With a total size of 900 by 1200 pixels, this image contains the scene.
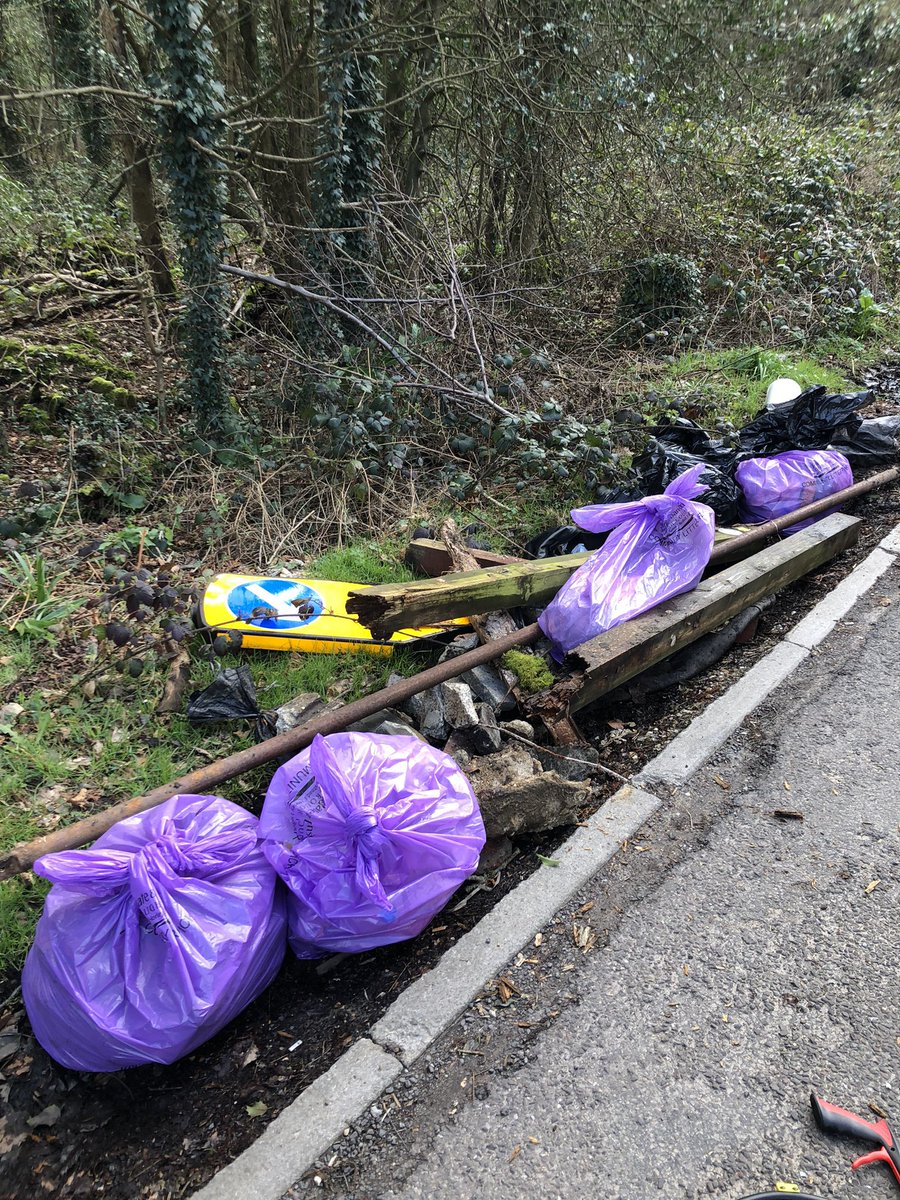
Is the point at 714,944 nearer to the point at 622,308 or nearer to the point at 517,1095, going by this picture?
the point at 517,1095

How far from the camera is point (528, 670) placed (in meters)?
2.93

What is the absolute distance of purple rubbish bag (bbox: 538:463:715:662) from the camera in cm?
309

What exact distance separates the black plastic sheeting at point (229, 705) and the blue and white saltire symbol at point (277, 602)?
13.4 inches

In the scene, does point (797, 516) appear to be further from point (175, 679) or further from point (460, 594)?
point (175, 679)

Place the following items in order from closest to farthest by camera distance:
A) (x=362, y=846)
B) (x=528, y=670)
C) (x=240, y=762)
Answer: (x=362, y=846)
(x=240, y=762)
(x=528, y=670)

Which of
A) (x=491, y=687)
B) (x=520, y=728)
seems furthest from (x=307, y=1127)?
(x=491, y=687)

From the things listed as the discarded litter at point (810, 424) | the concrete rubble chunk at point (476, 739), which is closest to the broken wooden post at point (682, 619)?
the concrete rubble chunk at point (476, 739)

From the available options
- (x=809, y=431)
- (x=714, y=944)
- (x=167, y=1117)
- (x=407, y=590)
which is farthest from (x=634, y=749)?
(x=809, y=431)

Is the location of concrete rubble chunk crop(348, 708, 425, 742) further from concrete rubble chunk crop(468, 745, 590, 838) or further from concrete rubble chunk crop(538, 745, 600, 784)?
concrete rubble chunk crop(538, 745, 600, 784)

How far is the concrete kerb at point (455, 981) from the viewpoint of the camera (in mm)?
1638

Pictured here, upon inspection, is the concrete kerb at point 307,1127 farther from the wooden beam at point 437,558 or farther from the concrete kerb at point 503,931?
the wooden beam at point 437,558

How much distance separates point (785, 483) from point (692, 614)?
1.81m

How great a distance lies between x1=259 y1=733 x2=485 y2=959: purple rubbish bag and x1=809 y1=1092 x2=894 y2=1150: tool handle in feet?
3.31

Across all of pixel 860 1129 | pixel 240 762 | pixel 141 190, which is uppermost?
pixel 141 190
